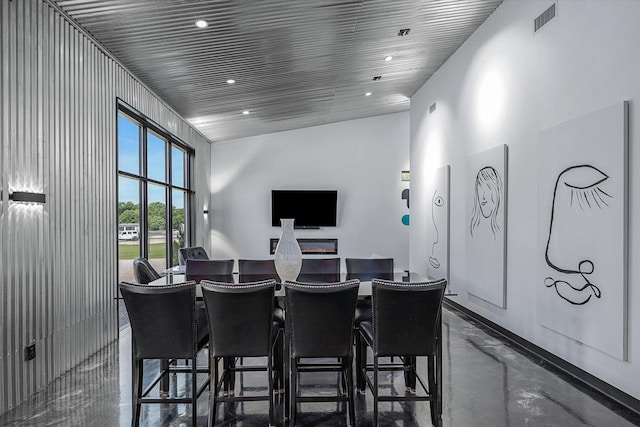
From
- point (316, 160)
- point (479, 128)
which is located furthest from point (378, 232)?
point (479, 128)

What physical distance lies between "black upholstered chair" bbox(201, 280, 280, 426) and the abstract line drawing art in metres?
3.34

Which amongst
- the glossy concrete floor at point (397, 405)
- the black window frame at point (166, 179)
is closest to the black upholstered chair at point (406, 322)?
the glossy concrete floor at point (397, 405)

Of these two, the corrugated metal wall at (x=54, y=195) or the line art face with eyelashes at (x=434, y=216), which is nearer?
the corrugated metal wall at (x=54, y=195)

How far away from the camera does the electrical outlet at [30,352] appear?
3225 mm

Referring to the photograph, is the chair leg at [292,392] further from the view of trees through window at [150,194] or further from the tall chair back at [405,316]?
the view of trees through window at [150,194]

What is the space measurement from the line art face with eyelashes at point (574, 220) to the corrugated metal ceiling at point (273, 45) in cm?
239

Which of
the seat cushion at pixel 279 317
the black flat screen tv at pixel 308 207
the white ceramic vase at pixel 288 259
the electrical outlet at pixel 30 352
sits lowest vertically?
the electrical outlet at pixel 30 352

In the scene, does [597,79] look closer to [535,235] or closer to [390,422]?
[535,235]

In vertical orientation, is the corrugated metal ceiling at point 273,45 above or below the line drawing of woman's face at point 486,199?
above

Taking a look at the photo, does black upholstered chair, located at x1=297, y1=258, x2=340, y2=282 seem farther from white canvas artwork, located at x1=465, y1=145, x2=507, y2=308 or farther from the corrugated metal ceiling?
the corrugated metal ceiling

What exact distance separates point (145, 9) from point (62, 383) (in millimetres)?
3364

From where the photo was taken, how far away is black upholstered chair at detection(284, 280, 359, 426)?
8.71ft

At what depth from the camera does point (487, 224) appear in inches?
203

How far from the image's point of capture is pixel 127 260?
520 cm
